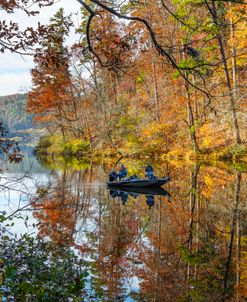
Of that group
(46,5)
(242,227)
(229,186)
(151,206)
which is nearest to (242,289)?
(242,227)

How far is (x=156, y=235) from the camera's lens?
29.8 feet

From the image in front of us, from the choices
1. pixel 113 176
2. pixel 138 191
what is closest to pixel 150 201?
pixel 138 191

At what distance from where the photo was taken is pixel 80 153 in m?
35.2

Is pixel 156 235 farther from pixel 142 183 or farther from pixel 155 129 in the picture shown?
pixel 155 129

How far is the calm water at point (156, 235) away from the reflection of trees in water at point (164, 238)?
0.05ft

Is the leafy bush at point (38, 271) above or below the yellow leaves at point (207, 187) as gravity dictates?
below

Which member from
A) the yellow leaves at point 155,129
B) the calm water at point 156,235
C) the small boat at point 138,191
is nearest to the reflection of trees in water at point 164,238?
the calm water at point 156,235

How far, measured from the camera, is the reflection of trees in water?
241 inches

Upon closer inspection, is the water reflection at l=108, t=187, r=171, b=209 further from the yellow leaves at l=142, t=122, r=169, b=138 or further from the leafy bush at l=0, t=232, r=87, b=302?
the yellow leaves at l=142, t=122, r=169, b=138

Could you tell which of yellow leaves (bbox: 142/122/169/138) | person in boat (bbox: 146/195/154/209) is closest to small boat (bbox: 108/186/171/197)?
person in boat (bbox: 146/195/154/209)

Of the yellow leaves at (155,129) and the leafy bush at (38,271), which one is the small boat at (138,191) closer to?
the leafy bush at (38,271)

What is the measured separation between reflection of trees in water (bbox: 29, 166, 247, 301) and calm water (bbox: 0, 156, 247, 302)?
16mm

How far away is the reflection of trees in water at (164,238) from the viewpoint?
613 centimetres

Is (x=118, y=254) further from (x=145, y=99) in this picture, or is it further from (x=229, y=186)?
(x=145, y=99)
